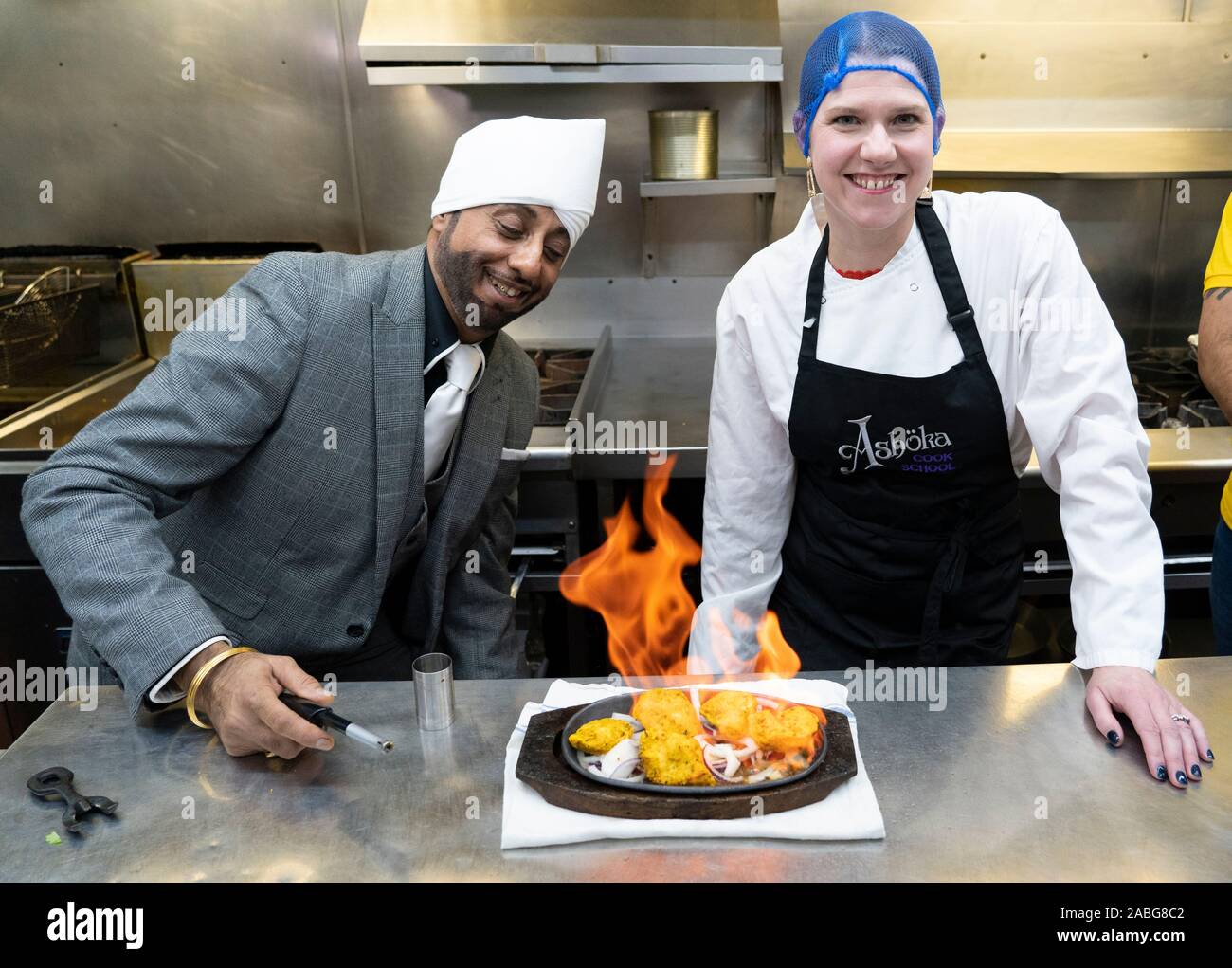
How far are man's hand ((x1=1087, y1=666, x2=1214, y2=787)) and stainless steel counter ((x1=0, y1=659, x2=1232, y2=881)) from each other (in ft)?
0.06

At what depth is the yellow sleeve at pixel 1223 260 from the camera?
6.34 ft

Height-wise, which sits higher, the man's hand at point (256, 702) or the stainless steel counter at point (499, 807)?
the man's hand at point (256, 702)

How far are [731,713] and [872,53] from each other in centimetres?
99

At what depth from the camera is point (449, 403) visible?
1.80 m

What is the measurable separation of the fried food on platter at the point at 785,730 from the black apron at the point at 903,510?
0.62 meters

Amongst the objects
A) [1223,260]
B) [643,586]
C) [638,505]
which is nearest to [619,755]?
[1223,260]

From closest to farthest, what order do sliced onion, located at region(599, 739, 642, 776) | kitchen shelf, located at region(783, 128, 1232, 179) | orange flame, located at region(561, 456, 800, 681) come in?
sliced onion, located at region(599, 739, 642, 776)
orange flame, located at region(561, 456, 800, 681)
kitchen shelf, located at region(783, 128, 1232, 179)

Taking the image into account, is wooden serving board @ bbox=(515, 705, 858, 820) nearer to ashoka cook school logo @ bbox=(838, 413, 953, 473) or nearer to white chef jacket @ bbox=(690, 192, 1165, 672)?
white chef jacket @ bbox=(690, 192, 1165, 672)

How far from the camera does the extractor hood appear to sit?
2.74 metres

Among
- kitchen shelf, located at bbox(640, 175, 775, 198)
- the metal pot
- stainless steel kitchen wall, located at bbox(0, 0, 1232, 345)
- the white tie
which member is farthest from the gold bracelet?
stainless steel kitchen wall, located at bbox(0, 0, 1232, 345)

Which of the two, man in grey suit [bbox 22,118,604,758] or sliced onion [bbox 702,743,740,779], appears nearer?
sliced onion [bbox 702,743,740,779]

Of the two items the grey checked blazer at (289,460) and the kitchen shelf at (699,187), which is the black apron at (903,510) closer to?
the grey checked blazer at (289,460)

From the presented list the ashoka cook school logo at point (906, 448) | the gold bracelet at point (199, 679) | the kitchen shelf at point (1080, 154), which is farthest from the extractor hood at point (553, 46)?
the gold bracelet at point (199, 679)
